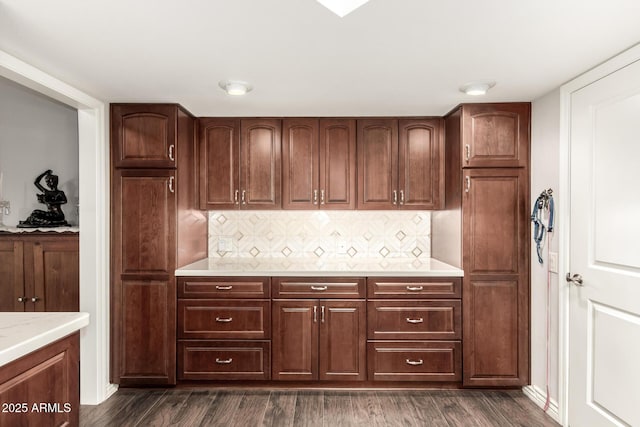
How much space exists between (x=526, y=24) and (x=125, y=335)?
3252mm

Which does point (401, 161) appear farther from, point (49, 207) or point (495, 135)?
point (49, 207)

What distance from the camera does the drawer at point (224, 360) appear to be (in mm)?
3082

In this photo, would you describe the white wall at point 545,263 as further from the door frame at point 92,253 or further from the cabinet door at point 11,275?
the cabinet door at point 11,275

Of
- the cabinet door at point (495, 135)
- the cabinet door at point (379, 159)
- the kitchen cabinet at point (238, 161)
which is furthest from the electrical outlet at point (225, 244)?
the cabinet door at point (495, 135)

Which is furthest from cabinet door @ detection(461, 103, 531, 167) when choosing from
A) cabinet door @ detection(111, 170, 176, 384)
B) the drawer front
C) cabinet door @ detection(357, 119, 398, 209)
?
cabinet door @ detection(111, 170, 176, 384)

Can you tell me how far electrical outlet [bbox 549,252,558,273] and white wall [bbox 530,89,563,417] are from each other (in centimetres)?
3

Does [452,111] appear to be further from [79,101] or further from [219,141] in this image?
[79,101]

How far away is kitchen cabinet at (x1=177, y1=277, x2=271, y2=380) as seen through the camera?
3.09 meters

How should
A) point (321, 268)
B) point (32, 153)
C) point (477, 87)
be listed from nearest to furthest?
point (477, 87) < point (321, 268) < point (32, 153)

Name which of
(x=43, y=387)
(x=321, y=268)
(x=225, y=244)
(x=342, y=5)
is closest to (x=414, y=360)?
(x=321, y=268)

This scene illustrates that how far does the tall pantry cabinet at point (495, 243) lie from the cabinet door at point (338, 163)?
922 mm

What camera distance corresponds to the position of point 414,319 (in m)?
3.08

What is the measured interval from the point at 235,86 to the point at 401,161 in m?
1.58

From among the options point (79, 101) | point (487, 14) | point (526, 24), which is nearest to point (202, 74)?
point (79, 101)
